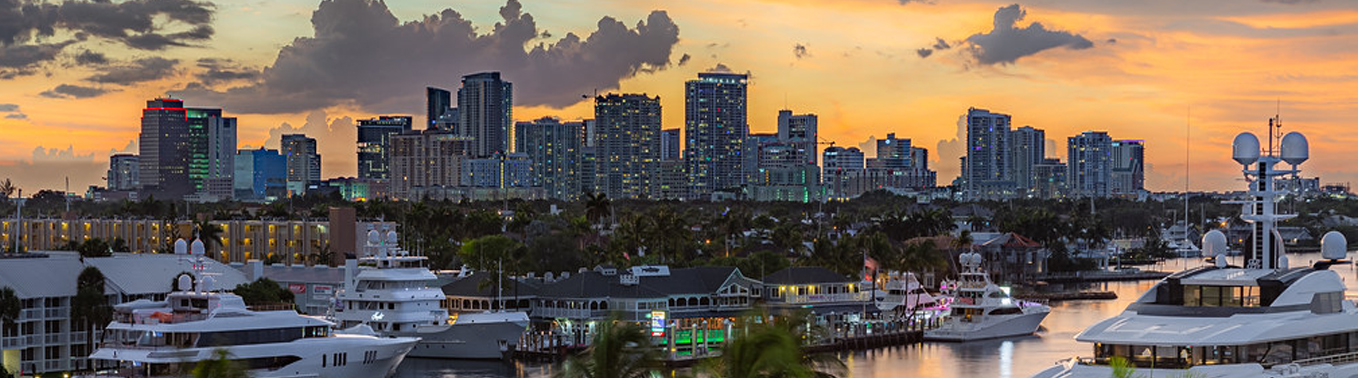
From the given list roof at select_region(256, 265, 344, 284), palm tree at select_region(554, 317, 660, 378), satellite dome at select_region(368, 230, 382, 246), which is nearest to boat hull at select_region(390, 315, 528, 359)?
satellite dome at select_region(368, 230, 382, 246)

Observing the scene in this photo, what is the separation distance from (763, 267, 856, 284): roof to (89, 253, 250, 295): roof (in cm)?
3310

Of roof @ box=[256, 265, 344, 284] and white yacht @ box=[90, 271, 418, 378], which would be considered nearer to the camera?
white yacht @ box=[90, 271, 418, 378]

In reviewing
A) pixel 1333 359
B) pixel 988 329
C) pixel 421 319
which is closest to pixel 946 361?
pixel 988 329

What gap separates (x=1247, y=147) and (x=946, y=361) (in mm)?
41574

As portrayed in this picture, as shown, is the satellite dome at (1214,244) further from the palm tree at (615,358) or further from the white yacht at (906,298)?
the white yacht at (906,298)

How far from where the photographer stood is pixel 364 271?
81.4 m

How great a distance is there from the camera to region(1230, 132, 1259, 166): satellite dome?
43.2 m

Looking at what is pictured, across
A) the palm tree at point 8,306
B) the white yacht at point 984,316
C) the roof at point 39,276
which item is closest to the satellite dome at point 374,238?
the roof at point 39,276

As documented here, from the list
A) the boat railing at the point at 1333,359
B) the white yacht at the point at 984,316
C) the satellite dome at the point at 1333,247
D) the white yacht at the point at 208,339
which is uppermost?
the satellite dome at the point at 1333,247

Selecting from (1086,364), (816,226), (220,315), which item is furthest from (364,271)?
(816,226)

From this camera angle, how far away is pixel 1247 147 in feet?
142

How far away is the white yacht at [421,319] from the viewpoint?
263 feet

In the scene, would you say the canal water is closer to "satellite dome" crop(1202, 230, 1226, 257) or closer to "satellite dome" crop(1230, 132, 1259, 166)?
A: "satellite dome" crop(1202, 230, 1226, 257)

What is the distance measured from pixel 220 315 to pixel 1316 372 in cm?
3857
